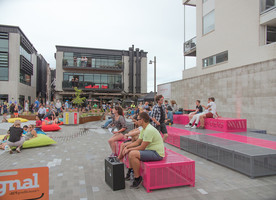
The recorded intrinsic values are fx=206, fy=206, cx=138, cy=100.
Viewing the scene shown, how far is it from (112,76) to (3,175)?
128 ft

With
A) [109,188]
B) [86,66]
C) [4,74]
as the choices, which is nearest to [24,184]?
[109,188]

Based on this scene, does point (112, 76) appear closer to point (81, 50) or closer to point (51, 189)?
point (81, 50)

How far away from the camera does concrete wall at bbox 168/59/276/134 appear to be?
984 cm

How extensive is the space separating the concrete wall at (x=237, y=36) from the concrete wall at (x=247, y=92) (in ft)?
8.13

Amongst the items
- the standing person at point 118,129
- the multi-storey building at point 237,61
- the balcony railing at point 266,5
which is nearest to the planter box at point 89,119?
the multi-storey building at point 237,61

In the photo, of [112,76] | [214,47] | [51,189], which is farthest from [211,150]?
[112,76]

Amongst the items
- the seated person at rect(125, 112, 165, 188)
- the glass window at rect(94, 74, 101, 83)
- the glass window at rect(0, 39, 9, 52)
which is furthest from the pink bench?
the glass window at rect(94, 74, 101, 83)

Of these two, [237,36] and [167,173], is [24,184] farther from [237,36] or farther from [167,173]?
[237,36]

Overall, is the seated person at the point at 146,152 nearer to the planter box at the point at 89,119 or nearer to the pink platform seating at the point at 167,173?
the pink platform seating at the point at 167,173

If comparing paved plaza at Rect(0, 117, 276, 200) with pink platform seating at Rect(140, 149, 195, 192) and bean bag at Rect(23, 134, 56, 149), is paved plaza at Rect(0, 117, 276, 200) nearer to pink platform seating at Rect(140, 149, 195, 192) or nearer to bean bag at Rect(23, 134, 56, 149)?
pink platform seating at Rect(140, 149, 195, 192)

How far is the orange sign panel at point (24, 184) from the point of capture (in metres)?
2.66

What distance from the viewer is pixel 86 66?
39.1m

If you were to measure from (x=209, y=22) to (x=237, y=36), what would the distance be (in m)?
3.93

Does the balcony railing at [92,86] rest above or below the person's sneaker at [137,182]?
above
